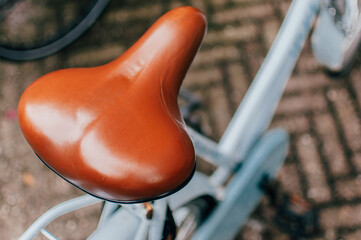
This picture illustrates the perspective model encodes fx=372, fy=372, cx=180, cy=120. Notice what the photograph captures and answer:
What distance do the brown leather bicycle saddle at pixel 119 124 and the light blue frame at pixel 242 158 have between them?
7.1 inches

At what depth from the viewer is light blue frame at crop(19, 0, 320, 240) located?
937 millimetres

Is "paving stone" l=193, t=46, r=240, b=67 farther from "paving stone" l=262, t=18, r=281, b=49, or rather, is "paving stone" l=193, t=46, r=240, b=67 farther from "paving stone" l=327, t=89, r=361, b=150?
"paving stone" l=327, t=89, r=361, b=150

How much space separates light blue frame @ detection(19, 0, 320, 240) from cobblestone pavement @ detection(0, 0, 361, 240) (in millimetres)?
335

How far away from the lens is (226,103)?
1.93 metres

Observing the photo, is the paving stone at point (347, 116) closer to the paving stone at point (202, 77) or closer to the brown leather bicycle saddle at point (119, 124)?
the paving stone at point (202, 77)

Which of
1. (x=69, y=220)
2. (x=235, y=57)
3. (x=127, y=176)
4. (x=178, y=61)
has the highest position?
(x=178, y=61)

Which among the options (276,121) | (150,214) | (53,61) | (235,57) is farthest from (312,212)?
(53,61)

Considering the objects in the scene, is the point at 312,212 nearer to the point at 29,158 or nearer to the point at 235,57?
the point at 235,57

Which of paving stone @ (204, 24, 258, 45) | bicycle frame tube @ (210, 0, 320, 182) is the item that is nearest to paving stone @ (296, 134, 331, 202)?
bicycle frame tube @ (210, 0, 320, 182)

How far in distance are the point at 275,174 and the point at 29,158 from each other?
120 cm

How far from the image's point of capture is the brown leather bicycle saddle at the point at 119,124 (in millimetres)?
739

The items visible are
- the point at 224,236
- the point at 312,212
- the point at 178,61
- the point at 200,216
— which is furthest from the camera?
the point at 312,212

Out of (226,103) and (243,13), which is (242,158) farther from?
(243,13)

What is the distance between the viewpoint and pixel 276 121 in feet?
6.13
